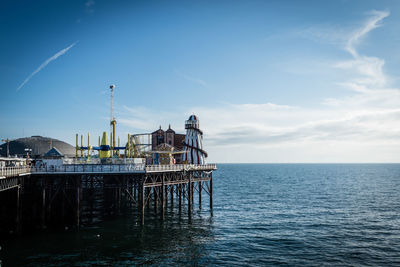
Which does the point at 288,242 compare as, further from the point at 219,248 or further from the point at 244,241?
the point at 219,248

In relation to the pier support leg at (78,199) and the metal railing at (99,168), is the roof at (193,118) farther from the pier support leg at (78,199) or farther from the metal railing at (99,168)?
the pier support leg at (78,199)

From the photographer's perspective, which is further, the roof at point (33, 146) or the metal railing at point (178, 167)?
the roof at point (33, 146)

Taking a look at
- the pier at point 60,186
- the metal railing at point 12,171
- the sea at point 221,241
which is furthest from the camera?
the pier at point 60,186

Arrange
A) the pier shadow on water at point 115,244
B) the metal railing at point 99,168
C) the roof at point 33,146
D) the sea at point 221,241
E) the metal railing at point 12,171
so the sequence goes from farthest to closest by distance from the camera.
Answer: the roof at point 33,146 → the metal railing at point 99,168 → the metal railing at point 12,171 → the sea at point 221,241 → the pier shadow on water at point 115,244

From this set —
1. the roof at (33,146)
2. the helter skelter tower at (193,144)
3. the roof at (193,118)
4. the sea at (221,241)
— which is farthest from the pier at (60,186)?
the roof at (33,146)

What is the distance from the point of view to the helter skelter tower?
60281 mm

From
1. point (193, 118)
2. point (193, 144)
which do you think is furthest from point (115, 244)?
point (193, 118)

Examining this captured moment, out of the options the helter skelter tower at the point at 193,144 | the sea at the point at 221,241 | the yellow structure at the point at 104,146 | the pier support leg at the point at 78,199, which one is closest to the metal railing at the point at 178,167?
the helter skelter tower at the point at 193,144

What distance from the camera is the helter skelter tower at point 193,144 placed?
60.3 m

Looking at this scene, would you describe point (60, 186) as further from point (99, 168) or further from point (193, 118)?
point (193, 118)

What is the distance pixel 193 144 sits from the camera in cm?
6103

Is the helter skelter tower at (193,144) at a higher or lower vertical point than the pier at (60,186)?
higher

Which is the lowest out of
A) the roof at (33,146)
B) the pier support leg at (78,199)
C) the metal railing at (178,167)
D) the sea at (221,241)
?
the sea at (221,241)

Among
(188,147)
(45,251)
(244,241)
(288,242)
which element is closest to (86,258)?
(45,251)
